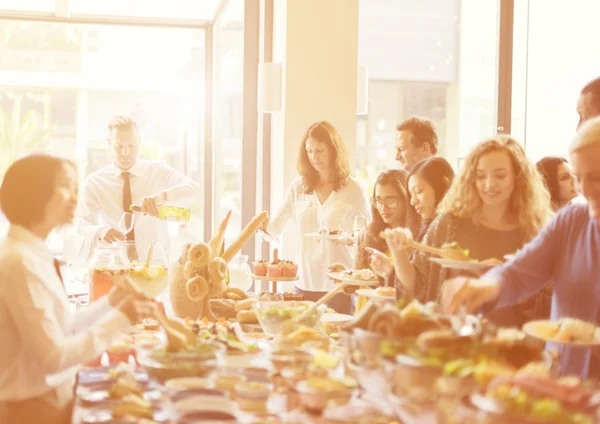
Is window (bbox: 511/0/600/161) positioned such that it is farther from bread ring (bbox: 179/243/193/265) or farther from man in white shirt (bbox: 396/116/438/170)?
bread ring (bbox: 179/243/193/265)

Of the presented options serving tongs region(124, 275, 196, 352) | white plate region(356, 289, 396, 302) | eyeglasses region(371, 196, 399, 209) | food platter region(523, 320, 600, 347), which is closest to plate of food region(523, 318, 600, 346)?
food platter region(523, 320, 600, 347)

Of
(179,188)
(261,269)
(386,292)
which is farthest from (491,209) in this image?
(179,188)

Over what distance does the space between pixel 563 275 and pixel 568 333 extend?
1.54 feet

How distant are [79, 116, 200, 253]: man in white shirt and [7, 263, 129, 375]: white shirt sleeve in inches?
101

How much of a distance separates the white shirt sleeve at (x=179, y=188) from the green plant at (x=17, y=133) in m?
2.64

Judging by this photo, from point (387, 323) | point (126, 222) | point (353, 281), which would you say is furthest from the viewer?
point (126, 222)

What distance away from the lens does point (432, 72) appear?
6.14 m

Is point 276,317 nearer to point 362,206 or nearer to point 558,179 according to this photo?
point 362,206

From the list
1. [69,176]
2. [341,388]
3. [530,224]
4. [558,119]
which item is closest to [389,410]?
[341,388]

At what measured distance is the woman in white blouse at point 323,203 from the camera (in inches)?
164

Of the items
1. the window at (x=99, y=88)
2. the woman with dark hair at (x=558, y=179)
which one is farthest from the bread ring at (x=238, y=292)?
the window at (x=99, y=88)

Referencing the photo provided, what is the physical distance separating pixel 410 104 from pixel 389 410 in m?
4.81

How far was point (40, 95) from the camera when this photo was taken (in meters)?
7.24

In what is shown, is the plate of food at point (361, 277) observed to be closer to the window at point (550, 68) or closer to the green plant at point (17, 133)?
the window at point (550, 68)
